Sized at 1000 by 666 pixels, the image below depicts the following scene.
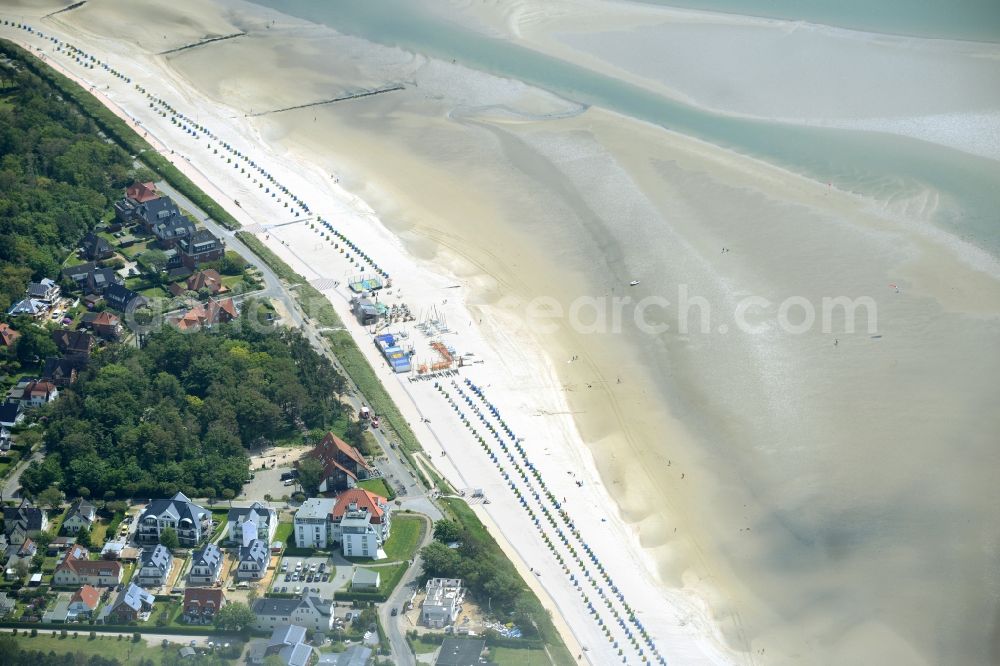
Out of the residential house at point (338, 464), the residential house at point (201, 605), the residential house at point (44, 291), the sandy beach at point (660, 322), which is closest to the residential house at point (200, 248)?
the sandy beach at point (660, 322)

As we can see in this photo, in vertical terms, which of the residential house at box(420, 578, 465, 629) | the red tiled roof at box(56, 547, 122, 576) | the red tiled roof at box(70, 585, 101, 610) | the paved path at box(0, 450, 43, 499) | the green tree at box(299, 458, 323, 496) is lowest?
the paved path at box(0, 450, 43, 499)

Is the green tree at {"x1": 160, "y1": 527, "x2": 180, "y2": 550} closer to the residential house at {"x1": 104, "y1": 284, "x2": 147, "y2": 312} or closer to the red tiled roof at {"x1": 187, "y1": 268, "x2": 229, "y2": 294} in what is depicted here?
the residential house at {"x1": 104, "y1": 284, "x2": 147, "y2": 312}

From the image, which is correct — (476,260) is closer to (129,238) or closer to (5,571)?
(129,238)

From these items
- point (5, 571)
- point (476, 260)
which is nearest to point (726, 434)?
point (476, 260)

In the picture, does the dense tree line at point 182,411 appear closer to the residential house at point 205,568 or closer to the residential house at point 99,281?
the residential house at point 205,568

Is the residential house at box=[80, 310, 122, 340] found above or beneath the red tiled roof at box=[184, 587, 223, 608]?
beneath

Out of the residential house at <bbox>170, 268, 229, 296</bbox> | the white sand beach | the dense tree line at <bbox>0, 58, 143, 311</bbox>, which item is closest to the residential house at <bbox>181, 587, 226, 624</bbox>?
the residential house at <bbox>170, 268, 229, 296</bbox>
